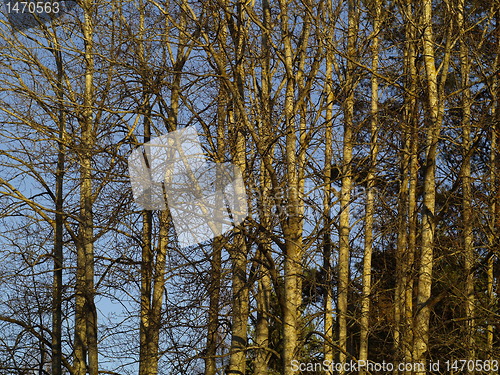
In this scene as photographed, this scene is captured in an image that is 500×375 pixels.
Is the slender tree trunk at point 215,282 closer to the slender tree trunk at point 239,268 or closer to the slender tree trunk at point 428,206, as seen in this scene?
the slender tree trunk at point 239,268

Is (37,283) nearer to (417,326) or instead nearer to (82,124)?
(82,124)

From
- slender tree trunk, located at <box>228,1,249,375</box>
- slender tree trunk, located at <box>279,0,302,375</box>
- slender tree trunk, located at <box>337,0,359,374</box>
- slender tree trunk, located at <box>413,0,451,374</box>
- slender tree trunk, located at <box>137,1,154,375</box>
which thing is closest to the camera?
slender tree trunk, located at <box>279,0,302,375</box>

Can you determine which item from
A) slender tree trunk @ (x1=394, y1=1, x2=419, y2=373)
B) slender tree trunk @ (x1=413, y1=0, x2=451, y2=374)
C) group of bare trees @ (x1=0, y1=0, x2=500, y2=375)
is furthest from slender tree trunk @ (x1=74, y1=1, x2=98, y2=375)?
slender tree trunk @ (x1=413, y1=0, x2=451, y2=374)

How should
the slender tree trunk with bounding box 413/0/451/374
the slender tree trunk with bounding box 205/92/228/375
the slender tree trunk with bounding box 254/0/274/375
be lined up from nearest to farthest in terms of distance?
the slender tree trunk with bounding box 254/0/274/375, the slender tree trunk with bounding box 413/0/451/374, the slender tree trunk with bounding box 205/92/228/375

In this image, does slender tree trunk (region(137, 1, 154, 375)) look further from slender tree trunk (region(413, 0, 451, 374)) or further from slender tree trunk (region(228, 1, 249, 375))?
slender tree trunk (region(413, 0, 451, 374))

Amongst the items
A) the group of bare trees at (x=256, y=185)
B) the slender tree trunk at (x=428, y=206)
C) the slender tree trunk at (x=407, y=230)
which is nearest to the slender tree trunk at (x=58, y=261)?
the group of bare trees at (x=256, y=185)

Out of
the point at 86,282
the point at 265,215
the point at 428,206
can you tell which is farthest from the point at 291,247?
the point at 86,282

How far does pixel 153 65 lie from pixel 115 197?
8.29ft

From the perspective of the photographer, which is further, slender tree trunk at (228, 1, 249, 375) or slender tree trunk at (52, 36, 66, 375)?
slender tree trunk at (52, 36, 66, 375)

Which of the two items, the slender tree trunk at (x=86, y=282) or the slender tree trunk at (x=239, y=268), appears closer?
the slender tree trunk at (x=239, y=268)

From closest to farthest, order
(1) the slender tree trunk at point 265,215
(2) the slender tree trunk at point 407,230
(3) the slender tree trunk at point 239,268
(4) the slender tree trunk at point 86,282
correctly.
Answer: (1) the slender tree trunk at point 265,215, (3) the slender tree trunk at point 239,268, (2) the slender tree trunk at point 407,230, (4) the slender tree trunk at point 86,282

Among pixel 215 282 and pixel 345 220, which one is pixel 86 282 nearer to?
pixel 215 282

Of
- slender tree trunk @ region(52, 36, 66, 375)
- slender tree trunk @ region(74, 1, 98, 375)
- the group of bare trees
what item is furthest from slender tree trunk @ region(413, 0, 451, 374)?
slender tree trunk @ region(52, 36, 66, 375)

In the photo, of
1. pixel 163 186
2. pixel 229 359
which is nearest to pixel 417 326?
pixel 229 359
